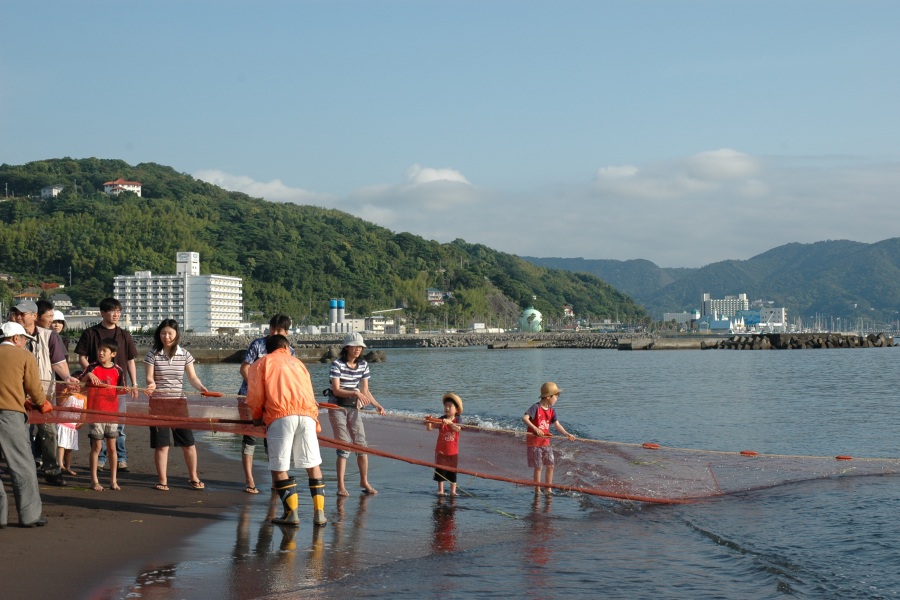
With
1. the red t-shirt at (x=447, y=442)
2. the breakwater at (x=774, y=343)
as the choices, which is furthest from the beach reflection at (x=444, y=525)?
the breakwater at (x=774, y=343)

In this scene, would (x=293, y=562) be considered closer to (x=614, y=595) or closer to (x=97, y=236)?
(x=614, y=595)

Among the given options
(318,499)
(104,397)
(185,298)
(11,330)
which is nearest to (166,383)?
(104,397)

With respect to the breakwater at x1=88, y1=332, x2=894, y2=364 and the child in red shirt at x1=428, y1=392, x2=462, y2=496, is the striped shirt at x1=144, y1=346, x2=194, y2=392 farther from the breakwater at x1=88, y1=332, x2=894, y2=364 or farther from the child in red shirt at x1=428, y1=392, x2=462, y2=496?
the breakwater at x1=88, y1=332, x2=894, y2=364

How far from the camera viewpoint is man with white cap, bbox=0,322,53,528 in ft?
25.4

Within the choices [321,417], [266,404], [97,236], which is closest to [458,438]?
[321,417]

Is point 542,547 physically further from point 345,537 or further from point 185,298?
point 185,298

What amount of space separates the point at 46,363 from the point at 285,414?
3.83 metres

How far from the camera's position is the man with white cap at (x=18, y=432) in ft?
25.4

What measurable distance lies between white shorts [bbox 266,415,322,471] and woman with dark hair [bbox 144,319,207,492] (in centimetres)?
203

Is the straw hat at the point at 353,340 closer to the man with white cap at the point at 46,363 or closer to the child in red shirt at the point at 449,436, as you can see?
the child in red shirt at the point at 449,436

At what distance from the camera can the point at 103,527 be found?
8125 millimetres

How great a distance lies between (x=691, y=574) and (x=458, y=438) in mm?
3708

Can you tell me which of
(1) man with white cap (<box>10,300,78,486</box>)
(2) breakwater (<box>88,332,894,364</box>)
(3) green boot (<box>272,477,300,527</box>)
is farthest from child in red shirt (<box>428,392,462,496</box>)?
(2) breakwater (<box>88,332,894,364</box>)

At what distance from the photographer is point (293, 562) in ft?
23.7
